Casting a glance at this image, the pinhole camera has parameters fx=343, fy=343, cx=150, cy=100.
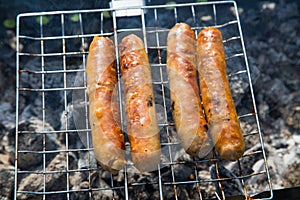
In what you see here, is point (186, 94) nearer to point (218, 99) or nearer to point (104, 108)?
point (218, 99)

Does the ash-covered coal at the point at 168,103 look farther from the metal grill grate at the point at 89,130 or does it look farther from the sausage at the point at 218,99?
the sausage at the point at 218,99

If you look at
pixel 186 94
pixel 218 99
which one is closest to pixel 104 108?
pixel 186 94

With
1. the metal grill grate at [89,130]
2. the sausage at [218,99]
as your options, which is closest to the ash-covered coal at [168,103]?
the metal grill grate at [89,130]

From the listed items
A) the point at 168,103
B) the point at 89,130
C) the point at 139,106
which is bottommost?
the point at 89,130

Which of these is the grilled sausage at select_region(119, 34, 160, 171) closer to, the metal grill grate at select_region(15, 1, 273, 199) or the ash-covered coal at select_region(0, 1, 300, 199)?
the metal grill grate at select_region(15, 1, 273, 199)

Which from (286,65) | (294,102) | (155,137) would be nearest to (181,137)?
(155,137)

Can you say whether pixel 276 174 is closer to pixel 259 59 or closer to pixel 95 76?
pixel 259 59
